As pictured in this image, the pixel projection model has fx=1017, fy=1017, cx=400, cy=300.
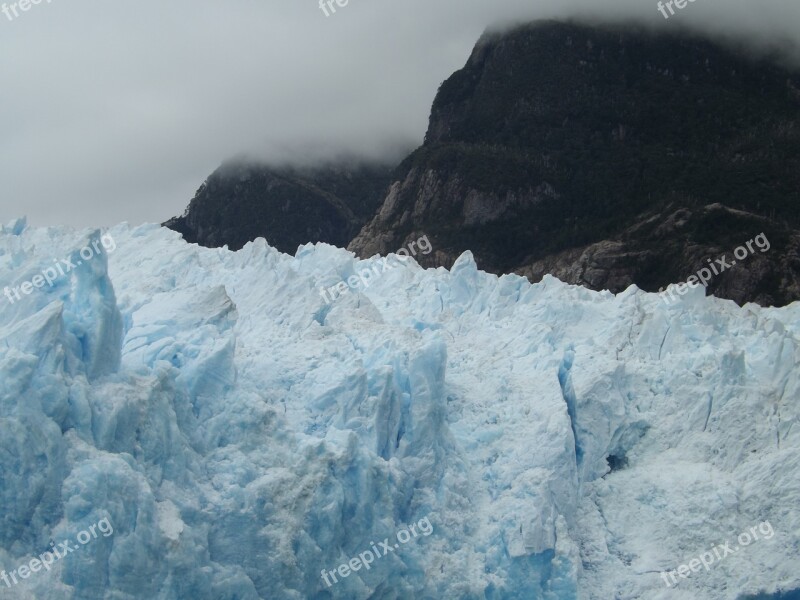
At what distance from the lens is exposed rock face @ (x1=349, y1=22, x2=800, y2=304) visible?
199 ft

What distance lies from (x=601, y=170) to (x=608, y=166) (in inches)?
28.2

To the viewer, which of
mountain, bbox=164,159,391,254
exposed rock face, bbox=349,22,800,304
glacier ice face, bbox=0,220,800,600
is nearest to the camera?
glacier ice face, bbox=0,220,800,600

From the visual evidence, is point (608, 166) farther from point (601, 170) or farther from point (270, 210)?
point (270, 210)

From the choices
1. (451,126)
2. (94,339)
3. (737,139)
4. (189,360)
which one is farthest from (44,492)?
(451,126)

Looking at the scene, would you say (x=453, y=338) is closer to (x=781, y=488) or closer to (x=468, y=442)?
(x=468, y=442)

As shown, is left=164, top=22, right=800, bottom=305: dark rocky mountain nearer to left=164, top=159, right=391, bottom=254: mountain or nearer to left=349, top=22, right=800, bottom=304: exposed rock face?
left=349, top=22, right=800, bottom=304: exposed rock face

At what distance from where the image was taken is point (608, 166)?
71.9 m

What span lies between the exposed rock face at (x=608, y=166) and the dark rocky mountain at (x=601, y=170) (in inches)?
4.7

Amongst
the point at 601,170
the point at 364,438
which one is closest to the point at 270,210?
the point at 601,170

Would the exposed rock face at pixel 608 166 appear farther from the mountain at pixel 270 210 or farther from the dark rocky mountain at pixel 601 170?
the mountain at pixel 270 210

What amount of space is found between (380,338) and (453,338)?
125 inches

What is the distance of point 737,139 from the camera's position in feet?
232

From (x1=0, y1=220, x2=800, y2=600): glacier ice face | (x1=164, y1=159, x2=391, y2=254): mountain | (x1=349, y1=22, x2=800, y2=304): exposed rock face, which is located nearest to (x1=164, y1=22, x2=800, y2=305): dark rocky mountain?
(x1=349, y1=22, x2=800, y2=304): exposed rock face

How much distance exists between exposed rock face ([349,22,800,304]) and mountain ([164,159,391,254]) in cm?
641
